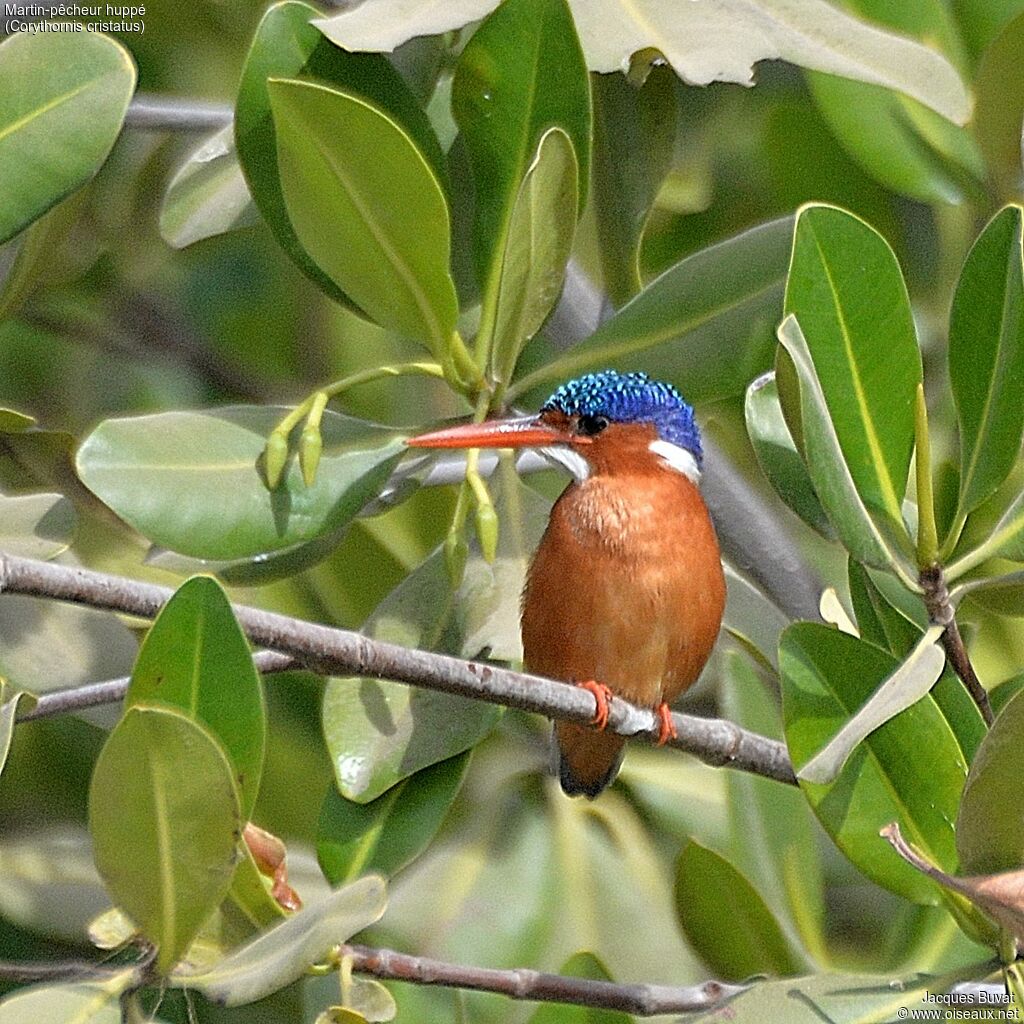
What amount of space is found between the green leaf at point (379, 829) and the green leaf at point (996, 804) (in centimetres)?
77

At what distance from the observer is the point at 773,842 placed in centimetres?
252

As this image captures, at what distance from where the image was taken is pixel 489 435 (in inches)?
88.1

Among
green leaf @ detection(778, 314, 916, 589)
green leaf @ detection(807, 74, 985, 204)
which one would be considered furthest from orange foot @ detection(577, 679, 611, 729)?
green leaf @ detection(807, 74, 985, 204)

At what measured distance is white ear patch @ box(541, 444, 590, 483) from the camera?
2865mm

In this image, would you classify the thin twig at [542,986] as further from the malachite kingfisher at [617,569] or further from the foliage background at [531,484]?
the malachite kingfisher at [617,569]

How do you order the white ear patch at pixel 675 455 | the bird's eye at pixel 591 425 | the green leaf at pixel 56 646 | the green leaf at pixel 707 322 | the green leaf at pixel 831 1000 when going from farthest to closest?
the white ear patch at pixel 675 455
the bird's eye at pixel 591 425
the green leaf at pixel 707 322
the green leaf at pixel 56 646
the green leaf at pixel 831 1000

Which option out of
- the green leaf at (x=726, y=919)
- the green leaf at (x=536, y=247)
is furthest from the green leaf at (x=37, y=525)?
the green leaf at (x=726, y=919)

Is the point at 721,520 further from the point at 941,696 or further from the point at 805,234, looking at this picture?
the point at 805,234

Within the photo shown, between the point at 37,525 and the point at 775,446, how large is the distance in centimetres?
91

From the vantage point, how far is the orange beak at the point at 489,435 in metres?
2.17

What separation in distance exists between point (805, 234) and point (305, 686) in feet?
4.96

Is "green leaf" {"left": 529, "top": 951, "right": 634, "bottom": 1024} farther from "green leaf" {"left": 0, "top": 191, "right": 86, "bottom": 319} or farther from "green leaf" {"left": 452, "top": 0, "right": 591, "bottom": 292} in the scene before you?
"green leaf" {"left": 0, "top": 191, "right": 86, "bottom": 319}

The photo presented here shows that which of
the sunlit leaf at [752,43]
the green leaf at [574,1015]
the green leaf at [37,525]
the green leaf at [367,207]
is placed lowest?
the green leaf at [574,1015]

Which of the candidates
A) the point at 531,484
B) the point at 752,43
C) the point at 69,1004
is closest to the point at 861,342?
the point at 752,43
